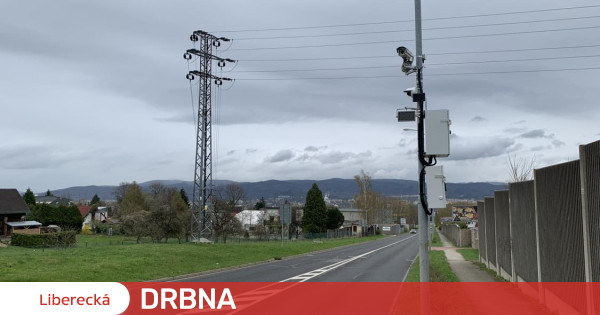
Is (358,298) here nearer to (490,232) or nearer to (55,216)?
(490,232)

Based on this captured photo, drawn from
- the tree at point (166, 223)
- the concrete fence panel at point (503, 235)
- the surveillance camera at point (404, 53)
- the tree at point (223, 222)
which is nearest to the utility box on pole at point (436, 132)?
the surveillance camera at point (404, 53)

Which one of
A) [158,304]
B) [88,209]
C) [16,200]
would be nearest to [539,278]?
[158,304]

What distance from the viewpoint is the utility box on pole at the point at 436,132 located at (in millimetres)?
8562

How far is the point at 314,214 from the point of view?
96.9 m

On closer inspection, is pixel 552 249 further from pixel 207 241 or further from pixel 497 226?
pixel 207 241

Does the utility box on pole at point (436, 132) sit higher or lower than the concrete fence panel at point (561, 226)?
higher

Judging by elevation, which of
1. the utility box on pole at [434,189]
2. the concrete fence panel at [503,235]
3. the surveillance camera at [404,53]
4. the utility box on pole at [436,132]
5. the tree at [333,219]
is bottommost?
the tree at [333,219]

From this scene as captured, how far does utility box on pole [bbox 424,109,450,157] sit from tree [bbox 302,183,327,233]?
8858 cm

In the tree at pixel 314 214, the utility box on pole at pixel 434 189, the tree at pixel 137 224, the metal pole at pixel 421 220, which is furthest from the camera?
the tree at pixel 314 214

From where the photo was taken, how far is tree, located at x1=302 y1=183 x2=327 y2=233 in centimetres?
9656

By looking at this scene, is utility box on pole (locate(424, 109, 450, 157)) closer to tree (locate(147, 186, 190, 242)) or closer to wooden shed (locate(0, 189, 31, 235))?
tree (locate(147, 186, 190, 242))

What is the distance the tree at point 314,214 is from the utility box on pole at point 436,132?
88.6 meters

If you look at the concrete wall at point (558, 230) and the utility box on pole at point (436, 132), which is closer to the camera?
the utility box on pole at point (436, 132)

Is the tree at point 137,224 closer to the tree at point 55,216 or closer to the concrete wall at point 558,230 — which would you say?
the concrete wall at point 558,230
